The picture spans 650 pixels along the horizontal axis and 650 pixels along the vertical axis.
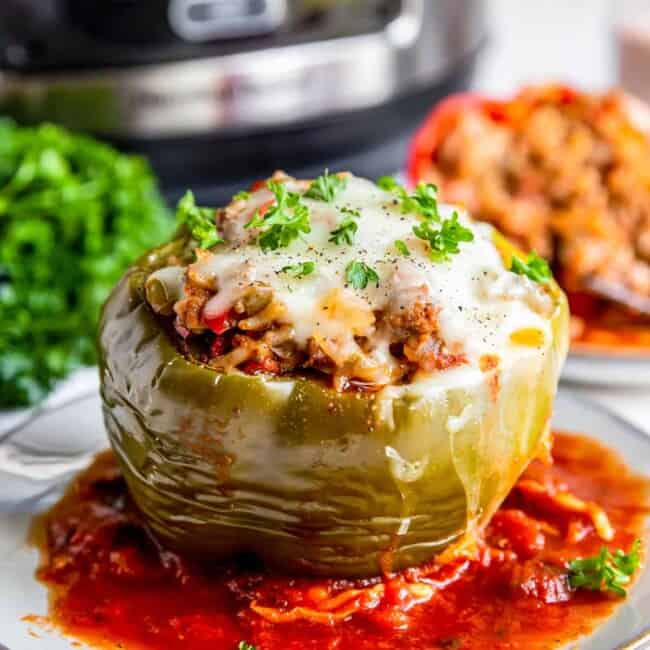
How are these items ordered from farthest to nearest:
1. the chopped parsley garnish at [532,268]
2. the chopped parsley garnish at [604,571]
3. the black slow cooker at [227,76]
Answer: the black slow cooker at [227,76] → the chopped parsley garnish at [532,268] → the chopped parsley garnish at [604,571]

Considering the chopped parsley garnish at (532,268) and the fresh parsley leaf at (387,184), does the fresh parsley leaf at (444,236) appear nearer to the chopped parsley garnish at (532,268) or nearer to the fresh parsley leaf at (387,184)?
the chopped parsley garnish at (532,268)

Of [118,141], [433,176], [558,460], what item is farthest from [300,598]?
[118,141]

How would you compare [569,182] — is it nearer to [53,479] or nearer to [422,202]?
[422,202]

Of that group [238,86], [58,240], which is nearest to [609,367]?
[58,240]

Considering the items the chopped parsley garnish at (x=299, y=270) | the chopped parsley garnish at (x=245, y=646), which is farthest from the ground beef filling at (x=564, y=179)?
the chopped parsley garnish at (x=245, y=646)

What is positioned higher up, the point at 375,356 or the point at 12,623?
the point at 375,356

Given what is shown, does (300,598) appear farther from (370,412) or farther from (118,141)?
(118,141)

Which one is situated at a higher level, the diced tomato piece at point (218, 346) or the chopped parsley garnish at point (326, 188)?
the chopped parsley garnish at point (326, 188)

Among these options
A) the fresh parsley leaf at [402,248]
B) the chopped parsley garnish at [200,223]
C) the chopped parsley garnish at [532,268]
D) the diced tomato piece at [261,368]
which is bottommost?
the diced tomato piece at [261,368]
